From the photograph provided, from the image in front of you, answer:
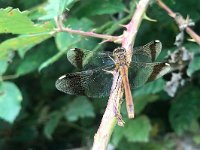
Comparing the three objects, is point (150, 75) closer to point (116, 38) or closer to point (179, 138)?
point (116, 38)

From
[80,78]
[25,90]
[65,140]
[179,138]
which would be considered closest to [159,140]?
[179,138]

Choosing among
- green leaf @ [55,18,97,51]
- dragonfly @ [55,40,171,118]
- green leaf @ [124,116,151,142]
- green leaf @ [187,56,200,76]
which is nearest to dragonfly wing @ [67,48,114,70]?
dragonfly @ [55,40,171,118]

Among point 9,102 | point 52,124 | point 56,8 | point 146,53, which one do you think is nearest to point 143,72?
point 146,53

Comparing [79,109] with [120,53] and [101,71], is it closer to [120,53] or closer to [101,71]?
[101,71]

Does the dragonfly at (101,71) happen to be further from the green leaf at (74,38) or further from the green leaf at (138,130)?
the green leaf at (138,130)

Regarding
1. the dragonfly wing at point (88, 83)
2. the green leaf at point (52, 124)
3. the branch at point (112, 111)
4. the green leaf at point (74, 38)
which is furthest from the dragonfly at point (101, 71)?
the green leaf at point (52, 124)

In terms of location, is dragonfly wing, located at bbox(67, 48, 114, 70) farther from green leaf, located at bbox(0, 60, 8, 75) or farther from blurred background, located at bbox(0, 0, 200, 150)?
green leaf, located at bbox(0, 60, 8, 75)
